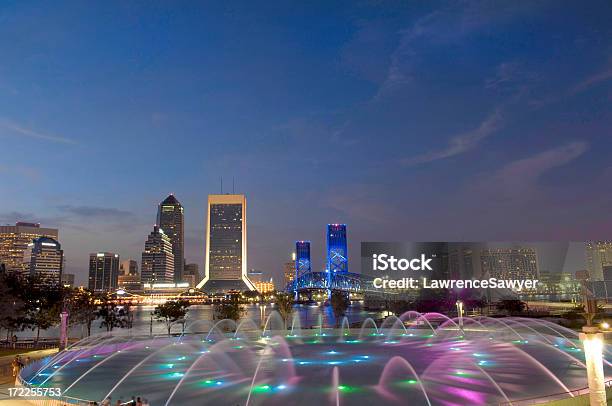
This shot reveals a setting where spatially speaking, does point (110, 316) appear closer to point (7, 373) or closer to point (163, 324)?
point (163, 324)

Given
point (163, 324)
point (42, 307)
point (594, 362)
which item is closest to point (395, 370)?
point (594, 362)

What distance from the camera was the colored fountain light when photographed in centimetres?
1864

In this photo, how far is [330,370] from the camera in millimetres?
24484

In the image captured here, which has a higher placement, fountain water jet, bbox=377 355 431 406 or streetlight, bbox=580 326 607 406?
streetlight, bbox=580 326 607 406

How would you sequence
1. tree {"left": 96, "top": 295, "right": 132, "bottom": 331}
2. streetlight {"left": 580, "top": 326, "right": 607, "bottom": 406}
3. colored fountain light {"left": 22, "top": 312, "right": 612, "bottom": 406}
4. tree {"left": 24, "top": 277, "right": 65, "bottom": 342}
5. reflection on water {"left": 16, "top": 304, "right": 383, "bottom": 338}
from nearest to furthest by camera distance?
streetlight {"left": 580, "top": 326, "right": 607, "bottom": 406}
colored fountain light {"left": 22, "top": 312, "right": 612, "bottom": 406}
tree {"left": 24, "top": 277, "right": 65, "bottom": 342}
tree {"left": 96, "top": 295, "right": 132, "bottom": 331}
reflection on water {"left": 16, "top": 304, "right": 383, "bottom": 338}

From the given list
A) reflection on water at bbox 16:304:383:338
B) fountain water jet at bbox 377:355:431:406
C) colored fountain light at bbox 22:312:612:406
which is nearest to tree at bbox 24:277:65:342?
reflection on water at bbox 16:304:383:338

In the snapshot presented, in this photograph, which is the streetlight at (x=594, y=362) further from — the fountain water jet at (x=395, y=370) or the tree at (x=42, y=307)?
the tree at (x=42, y=307)

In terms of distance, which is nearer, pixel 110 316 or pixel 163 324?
pixel 110 316

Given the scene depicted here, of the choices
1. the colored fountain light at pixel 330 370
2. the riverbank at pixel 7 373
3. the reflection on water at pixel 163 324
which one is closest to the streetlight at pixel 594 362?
the colored fountain light at pixel 330 370

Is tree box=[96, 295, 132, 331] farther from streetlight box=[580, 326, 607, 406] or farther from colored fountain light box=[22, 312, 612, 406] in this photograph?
streetlight box=[580, 326, 607, 406]

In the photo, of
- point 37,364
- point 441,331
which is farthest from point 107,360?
point 441,331

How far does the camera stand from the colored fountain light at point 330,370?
18.6 m

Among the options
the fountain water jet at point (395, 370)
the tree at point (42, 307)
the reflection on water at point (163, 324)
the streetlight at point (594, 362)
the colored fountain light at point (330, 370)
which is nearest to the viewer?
the streetlight at point (594, 362)

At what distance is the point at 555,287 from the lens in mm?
99062
